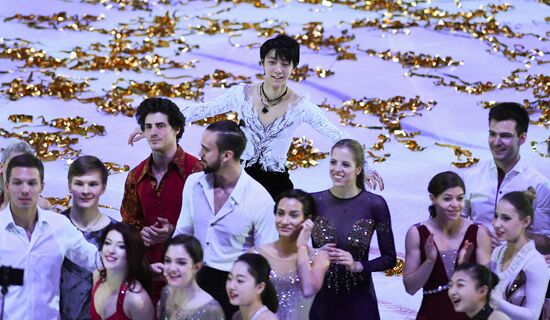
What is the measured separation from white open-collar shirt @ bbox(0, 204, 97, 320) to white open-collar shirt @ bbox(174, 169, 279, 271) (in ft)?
1.51

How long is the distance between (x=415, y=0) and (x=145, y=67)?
292cm

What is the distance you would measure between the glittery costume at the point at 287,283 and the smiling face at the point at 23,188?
0.91 meters

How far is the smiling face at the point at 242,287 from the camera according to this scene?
4547 mm

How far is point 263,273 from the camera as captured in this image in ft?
15.0

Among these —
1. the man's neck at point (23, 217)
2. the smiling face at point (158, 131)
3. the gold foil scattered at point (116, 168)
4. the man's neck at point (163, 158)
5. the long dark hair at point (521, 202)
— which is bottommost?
the man's neck at point (23, 217)

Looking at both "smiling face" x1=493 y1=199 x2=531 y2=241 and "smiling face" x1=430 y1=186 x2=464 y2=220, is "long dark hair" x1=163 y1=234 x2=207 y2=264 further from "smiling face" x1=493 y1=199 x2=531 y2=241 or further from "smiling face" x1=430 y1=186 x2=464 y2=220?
"smiling face" x1=493 y1=199 x2=531 y2=241

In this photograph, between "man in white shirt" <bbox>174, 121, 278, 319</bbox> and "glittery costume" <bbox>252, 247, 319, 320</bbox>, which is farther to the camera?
"man in white shirt" <bbox>174, 121, 278, 319</bbox>

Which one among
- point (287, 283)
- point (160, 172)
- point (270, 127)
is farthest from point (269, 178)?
point (287, 283)

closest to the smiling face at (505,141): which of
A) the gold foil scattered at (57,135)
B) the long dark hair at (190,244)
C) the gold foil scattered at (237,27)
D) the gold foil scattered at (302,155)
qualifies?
the long dark hair at (190,244)

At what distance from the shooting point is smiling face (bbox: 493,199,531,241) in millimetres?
4863

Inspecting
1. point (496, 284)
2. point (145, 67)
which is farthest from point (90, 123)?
point (496, 284)

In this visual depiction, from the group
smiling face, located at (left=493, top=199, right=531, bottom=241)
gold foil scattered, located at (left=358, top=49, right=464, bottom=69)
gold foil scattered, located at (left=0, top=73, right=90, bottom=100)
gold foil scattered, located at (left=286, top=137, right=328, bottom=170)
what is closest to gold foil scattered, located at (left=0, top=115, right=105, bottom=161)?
gold foil scattered, located at (left=0, top=73, right=90, bottom=100)

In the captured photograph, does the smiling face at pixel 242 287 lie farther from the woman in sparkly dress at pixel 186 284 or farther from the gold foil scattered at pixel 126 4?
the gold foil scattered at pixel 126 4

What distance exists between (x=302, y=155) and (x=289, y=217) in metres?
3.00
